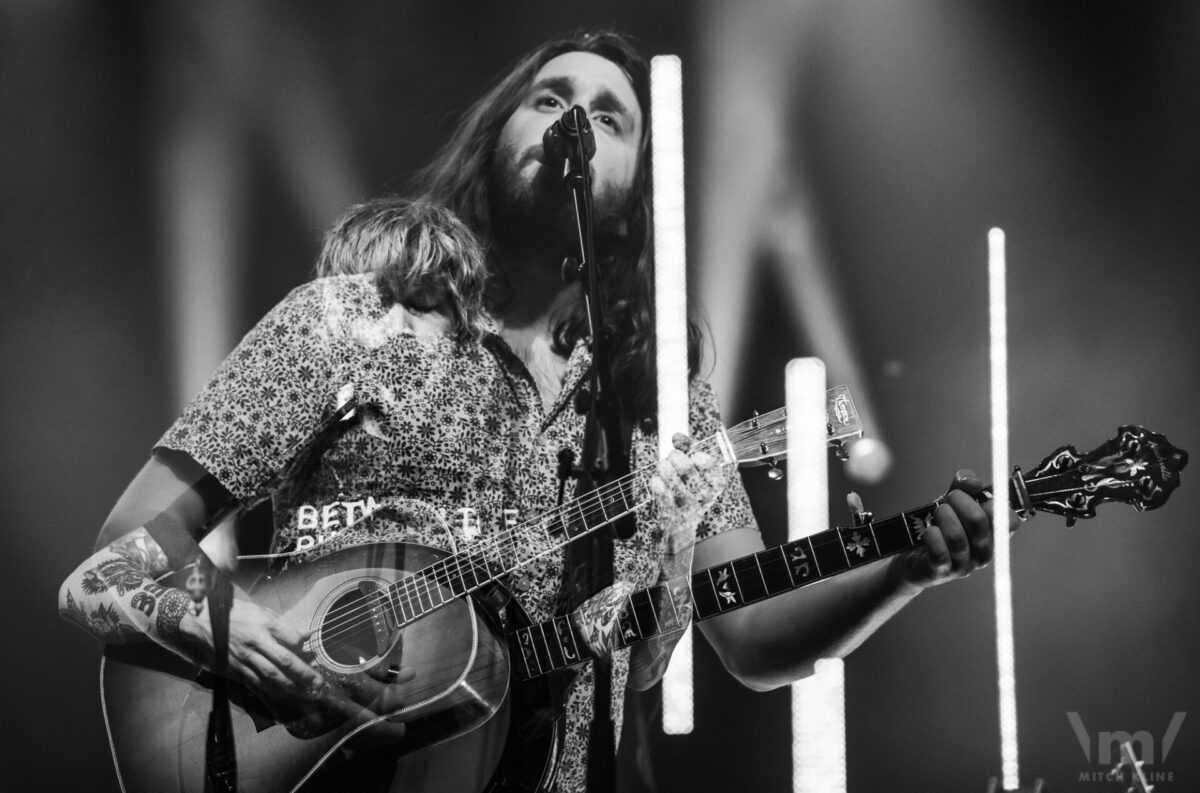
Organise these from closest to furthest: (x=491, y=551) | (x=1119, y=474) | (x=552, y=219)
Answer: (x=1119, y=474) → (x=491, y=551) → (x=552, y=219)

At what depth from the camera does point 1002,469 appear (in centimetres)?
189

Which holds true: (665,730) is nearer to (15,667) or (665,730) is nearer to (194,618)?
(194,618)

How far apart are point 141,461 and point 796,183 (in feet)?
4.29

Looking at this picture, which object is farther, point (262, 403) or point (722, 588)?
point (262, 403)

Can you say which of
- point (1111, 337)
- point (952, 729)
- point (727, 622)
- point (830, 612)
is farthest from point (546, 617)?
point (1111, 337)

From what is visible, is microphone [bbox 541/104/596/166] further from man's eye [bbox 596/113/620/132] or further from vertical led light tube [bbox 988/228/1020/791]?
vertical led light tube [bbox 988/228/1020/791]

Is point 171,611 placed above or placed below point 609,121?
below

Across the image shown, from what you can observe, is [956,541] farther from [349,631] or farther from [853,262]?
[349,631]

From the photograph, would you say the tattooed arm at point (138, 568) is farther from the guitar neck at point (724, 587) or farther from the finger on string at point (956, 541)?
the finger on string at point (956, 541)

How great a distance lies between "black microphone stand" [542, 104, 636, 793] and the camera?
1.85 m

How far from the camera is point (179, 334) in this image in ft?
6.64

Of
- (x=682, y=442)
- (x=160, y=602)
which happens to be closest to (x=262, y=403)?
(x=160, y=602)

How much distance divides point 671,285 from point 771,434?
0.38m

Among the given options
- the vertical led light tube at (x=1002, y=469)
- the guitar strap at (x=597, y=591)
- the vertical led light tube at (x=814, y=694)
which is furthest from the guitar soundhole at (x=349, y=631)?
the vertical led light tube at (x=1002, y=469)
